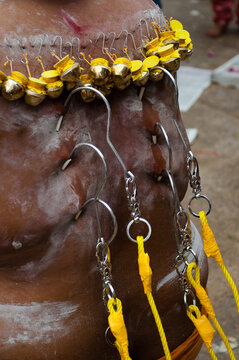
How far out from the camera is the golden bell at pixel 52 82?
3.23ft

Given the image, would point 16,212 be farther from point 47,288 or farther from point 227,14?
point 227,14

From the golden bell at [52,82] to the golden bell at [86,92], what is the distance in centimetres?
5

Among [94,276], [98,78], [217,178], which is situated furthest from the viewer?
[217,178]

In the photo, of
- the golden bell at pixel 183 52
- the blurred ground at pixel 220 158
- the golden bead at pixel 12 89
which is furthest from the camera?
the blurred ground at pixel 220 158

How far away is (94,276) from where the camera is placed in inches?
43.9

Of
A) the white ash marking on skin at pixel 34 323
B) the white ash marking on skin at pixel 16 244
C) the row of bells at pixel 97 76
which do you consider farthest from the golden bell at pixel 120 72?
the white ash marking on skin at pixel 34 323

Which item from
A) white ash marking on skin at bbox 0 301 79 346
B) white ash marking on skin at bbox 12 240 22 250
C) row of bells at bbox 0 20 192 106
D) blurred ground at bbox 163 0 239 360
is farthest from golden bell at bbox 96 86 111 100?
blurred ground at bbox 163 0 239 360

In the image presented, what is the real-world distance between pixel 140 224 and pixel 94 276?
155 millimetres

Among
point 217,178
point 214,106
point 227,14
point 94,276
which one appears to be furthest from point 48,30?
point 227,14

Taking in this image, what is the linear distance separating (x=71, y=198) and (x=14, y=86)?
251 mm

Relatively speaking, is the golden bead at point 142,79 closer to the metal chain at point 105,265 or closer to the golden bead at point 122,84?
the golden bead at point 122,84

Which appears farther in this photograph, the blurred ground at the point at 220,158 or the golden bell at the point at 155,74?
the blurred ground at the point at 220,158

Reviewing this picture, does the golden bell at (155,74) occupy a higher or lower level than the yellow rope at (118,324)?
higher

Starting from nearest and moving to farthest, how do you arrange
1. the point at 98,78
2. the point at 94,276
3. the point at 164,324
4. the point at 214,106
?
the point at 98,78 < the point at 94,276 < the point at 164,324 < the point at 214,106
